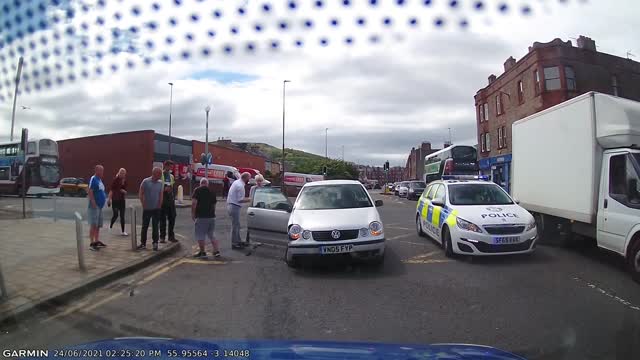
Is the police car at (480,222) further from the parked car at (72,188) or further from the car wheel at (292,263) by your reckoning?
the parked car at (72,188)

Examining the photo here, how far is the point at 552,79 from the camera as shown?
91.4 feet

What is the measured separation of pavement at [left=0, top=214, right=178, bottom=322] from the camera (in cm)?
520

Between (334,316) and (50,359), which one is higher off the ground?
(50,359)

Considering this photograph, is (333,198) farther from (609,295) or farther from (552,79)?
(552,79)

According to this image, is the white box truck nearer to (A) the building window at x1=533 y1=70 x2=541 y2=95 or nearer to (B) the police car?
(B) the police car

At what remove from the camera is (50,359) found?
2.58 meters

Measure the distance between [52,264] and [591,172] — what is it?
901 centimetres

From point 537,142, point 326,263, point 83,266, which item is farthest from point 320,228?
point 537,142

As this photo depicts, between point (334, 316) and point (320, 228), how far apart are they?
2.38 meters

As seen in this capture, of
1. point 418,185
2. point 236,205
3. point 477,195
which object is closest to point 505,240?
point 477,195

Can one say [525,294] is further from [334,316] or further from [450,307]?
[334,316]

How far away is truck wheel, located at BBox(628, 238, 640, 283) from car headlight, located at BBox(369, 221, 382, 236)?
11.8 feet

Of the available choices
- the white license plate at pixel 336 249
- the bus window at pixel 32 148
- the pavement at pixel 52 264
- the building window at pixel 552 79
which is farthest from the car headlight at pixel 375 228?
the bus window at pixel 32 148

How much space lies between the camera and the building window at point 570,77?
27.7 m
